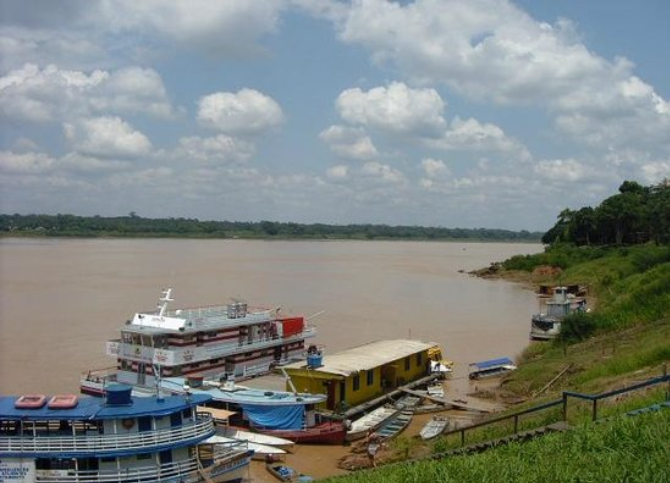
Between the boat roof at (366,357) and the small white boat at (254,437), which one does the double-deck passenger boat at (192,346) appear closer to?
the boat roof at (366,357)

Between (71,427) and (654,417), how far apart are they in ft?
39.7

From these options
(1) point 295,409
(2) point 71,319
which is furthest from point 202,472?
(2) point 71,319

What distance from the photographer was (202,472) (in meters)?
17.7

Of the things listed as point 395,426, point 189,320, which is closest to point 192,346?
point 189,320

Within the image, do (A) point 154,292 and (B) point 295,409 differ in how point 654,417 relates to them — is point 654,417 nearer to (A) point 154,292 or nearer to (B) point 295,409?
(B) point 295,409

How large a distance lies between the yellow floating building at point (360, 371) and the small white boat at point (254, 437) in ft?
10.6

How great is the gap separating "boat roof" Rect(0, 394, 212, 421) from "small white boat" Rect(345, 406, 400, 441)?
7.49 metres

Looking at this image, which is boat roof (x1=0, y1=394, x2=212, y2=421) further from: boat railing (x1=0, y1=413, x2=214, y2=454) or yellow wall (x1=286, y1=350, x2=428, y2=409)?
yellow wall (x1=286, y1=350, x2=428, y2=409)

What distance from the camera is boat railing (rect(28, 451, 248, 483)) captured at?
53.5ft

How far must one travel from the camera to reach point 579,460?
969cm

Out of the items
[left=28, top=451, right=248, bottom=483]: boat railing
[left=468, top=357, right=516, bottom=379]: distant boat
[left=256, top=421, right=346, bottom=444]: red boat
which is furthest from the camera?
[left=468, top=357, right=516, bottom=379]: distant boat

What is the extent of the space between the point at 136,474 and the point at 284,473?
16.2ft

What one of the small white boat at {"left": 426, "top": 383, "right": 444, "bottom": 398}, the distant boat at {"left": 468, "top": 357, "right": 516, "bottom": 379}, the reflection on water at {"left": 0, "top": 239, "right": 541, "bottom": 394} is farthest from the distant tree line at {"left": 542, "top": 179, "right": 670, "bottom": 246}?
the small white boat at {"left": 426, "top": 383, "right": 444, "bottom": 398}

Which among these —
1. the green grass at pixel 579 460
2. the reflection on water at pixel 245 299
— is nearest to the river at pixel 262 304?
the reflection on water at pixel 245 299
